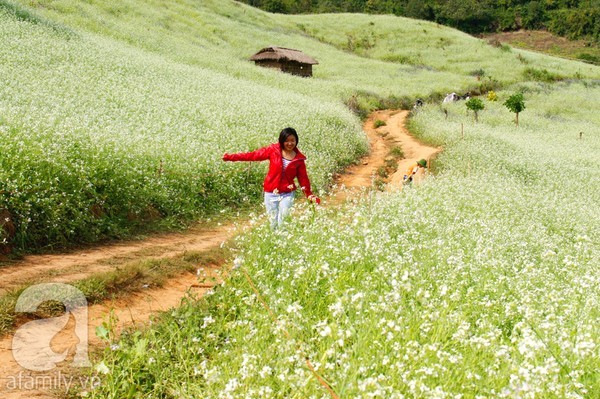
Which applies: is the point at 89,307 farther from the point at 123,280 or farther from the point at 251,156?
the point at 251,156

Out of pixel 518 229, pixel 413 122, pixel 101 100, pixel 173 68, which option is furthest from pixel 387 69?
pixel 518 229

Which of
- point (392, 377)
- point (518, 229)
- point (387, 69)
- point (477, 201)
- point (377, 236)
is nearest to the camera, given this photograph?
point (392, 377)

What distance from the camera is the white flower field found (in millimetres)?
4090

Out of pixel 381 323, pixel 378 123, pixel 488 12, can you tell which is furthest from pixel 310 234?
pixel 488 12

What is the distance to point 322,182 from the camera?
16.3m

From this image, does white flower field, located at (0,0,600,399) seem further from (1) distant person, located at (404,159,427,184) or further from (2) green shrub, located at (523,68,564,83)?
(2) green shrub, located at (523,68,564,83)

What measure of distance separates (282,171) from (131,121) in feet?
26.3

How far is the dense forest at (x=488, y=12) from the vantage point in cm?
11450

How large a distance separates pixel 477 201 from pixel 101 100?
11599 mm

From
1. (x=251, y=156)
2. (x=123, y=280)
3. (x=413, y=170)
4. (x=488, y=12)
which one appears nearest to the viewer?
(x=123, y=280)

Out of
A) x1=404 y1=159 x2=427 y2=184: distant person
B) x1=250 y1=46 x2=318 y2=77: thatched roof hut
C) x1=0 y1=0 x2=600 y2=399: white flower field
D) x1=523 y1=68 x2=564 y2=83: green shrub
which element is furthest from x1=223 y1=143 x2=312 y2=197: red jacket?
x1=523 y1=68 x2=564 y2=83: green shrub

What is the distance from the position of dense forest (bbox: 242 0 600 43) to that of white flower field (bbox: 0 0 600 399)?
94.5 m

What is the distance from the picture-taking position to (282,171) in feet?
28.0

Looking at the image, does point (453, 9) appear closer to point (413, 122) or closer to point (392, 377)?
point (413, 122)
